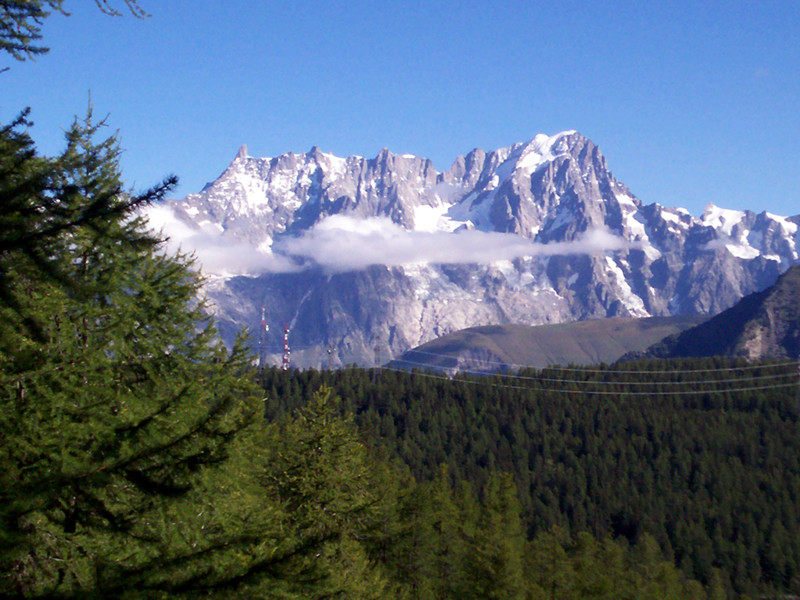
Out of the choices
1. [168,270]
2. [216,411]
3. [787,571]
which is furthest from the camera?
[787,571]

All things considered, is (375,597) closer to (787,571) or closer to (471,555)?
(471,555)

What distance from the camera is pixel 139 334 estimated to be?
17344mm

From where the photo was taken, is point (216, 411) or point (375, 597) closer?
point (216, 411)

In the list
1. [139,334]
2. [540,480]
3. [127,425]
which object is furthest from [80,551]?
[540,480]

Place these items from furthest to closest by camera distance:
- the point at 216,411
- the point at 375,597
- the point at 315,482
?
the point at 315,482
the point at 375,597
the point at 216,411

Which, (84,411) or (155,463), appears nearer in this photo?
(155,463)

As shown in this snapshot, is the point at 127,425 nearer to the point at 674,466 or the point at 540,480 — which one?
the point at 540,480

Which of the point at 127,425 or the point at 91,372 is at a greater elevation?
the point at 91,372

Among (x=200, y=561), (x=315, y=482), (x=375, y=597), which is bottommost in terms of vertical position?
A: (x=375, y=597)

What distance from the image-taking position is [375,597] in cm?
2573

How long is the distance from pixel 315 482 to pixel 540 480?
6758 inches

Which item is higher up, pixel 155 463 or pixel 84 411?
pixel 84 411

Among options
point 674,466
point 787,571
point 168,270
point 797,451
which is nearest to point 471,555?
point 168,270

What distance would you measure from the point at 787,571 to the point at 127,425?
505 feet
